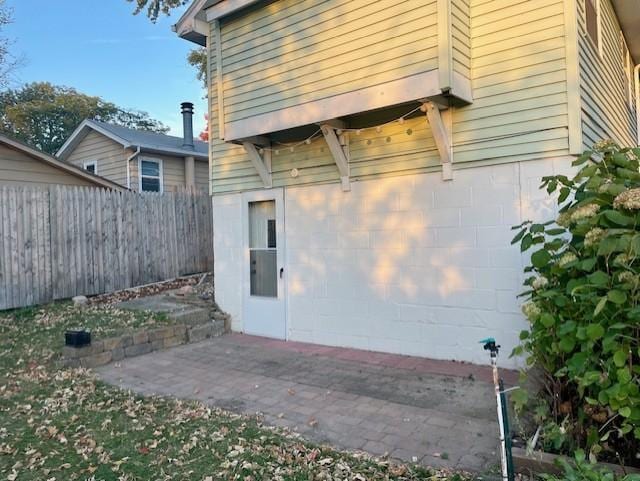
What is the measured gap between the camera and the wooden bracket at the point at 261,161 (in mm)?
6559

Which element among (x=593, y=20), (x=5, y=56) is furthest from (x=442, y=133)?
(x=5, y=56)

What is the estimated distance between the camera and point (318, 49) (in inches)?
222

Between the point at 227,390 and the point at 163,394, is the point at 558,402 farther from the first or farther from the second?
the point at 163,394

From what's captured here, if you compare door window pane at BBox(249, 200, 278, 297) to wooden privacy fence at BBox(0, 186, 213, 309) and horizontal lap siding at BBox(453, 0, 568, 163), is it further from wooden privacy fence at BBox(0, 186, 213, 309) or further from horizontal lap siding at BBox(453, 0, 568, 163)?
wooden privacy fence at BBox(0, 186, 213, 309)

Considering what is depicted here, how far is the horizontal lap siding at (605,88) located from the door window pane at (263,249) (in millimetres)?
4211

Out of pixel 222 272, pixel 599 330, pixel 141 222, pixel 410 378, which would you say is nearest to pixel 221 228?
pixel 222 272

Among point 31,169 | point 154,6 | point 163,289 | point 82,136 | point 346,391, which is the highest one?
point 154,6

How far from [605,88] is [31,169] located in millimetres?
11298

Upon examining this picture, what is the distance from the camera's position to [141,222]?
9.23 metres

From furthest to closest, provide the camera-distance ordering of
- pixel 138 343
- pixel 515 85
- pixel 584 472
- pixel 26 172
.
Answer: pixel 26 172, pixel 138 343, pixel 515 85, pixel 584 472

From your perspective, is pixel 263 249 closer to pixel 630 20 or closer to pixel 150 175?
pixel 630 20

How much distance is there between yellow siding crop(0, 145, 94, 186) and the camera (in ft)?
32.4

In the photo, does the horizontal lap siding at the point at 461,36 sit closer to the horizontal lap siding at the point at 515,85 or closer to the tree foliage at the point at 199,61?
the horizontal lap siding at the point at 515,85

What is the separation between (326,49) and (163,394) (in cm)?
435
